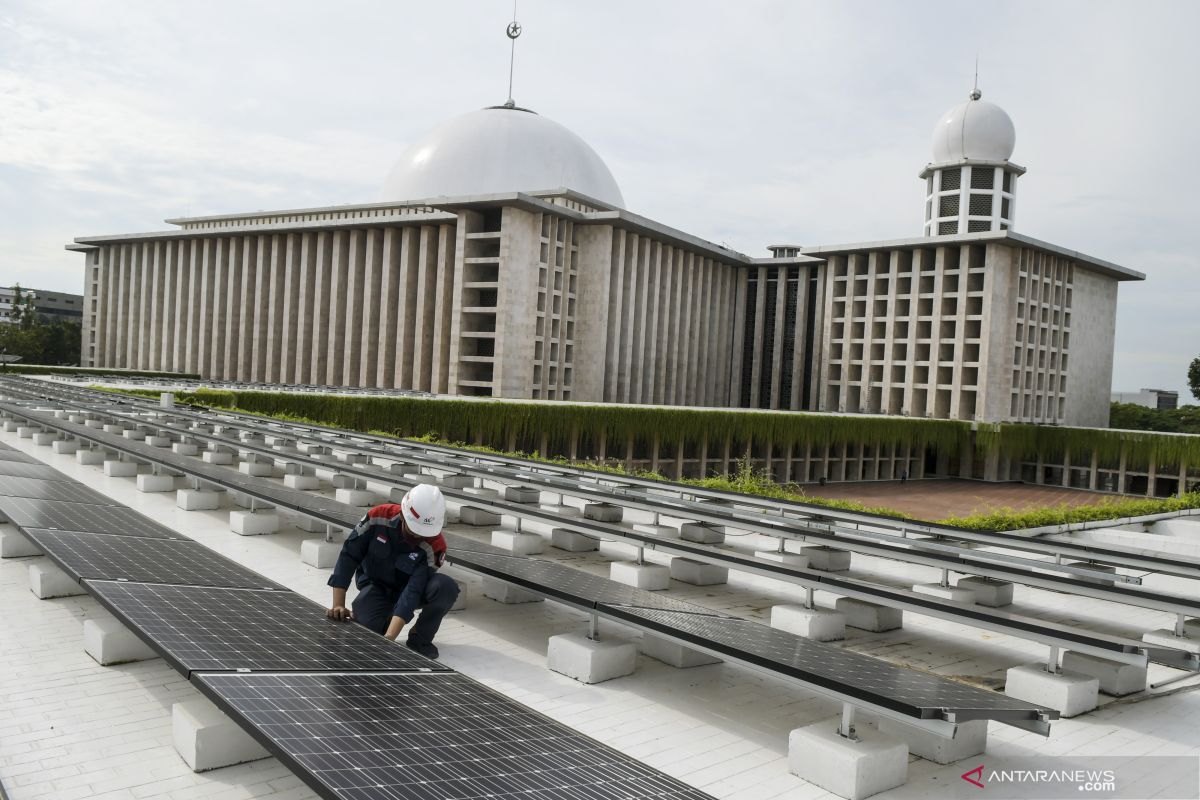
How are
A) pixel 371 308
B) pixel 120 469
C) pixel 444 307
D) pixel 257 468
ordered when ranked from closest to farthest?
pixel 120 469
pixel 257 468
pixel 444 307
pixel 371 308

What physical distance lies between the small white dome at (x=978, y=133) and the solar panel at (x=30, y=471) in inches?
2124

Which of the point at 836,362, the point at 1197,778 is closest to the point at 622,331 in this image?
the point at 836,362

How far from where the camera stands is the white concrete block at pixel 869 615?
8.86 meters

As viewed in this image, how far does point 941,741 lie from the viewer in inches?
A: 226

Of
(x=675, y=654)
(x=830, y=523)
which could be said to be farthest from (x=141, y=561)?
(x=830, y=523)

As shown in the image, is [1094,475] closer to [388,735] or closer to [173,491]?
[173,491]

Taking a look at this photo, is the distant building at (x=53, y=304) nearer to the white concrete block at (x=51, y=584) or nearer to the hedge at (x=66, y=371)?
the hedge at (x=66, y=371)

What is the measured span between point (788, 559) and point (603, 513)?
3.22 metres

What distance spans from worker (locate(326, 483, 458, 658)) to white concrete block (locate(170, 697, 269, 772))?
1.31 meters

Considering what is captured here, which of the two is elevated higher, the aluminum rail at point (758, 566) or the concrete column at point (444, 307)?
the concrete column at point (444, 307)

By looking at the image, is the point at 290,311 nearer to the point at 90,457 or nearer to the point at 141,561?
the point at 90,457

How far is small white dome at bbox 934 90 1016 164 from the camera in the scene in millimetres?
54281

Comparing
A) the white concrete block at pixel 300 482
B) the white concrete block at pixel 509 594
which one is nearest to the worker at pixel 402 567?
the white concrete block at pixel 509 594

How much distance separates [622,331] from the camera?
4669 cm
